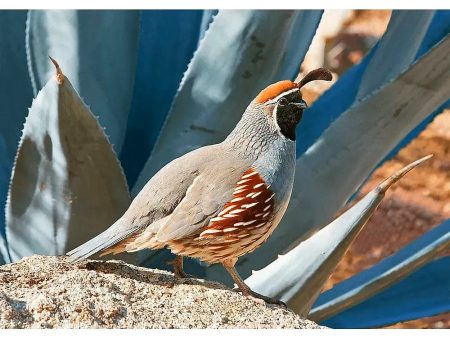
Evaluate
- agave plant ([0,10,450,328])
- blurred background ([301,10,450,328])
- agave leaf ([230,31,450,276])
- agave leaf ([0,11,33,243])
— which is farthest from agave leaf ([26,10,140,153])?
blurred background ([301,10,450,328])

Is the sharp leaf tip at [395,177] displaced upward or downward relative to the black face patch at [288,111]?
downward

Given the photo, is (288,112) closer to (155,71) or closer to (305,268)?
(305,268)

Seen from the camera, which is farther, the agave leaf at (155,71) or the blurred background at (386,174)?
the blurred background at (386,174)

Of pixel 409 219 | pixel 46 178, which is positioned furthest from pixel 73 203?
pixel 409 219

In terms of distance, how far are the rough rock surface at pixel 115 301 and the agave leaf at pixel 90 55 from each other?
2.13 feet

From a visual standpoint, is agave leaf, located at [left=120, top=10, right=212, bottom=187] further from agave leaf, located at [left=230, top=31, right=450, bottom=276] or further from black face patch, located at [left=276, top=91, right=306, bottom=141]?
black face patch, located at [left=276, top=91, right=306, bottom=141]

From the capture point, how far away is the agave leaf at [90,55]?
2.61 metres

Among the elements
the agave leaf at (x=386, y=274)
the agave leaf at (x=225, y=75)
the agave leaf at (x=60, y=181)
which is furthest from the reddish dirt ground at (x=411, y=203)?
the agave leaf at (x=60, y=181)

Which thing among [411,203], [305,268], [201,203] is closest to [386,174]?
[411,203]

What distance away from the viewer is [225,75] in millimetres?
2604

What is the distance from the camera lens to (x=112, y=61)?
2.66m

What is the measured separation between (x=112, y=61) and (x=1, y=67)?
0.35m

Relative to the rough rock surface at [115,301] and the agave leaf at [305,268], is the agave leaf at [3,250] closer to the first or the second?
the rough rock surface at [115,301]

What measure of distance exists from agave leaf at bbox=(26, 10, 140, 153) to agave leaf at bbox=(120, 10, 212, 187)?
64 mm
